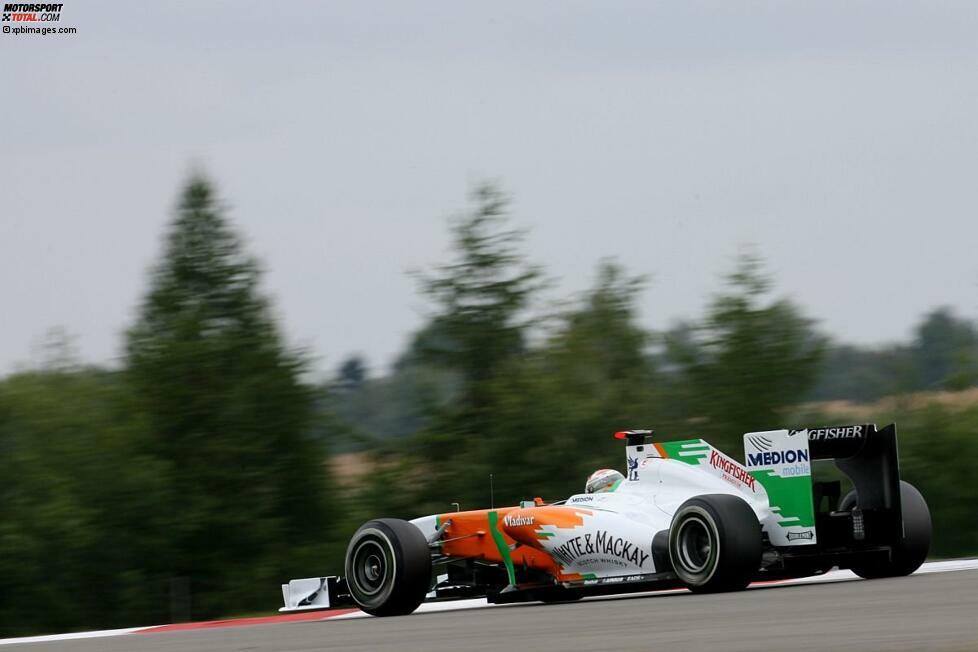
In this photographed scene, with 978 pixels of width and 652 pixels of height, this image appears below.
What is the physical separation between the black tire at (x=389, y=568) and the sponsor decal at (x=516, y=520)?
72 centimetres

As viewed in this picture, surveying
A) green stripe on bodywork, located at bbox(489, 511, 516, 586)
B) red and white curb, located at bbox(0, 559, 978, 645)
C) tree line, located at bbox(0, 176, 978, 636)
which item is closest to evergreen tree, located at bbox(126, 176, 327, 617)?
tree line, located at bbox(0, 176, 978, 636)

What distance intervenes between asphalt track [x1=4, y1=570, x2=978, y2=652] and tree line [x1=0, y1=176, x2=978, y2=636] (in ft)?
74.1

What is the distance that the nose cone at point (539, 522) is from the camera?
38.4ft

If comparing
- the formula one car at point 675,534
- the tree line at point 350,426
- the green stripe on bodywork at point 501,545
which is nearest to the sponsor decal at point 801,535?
the formula one car at point 675,534

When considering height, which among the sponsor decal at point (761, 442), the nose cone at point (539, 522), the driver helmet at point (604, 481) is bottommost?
the nose cone at point (539, 522)

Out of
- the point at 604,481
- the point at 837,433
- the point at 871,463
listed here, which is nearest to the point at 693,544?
the point at 837,433

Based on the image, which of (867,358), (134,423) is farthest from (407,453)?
(867,358)

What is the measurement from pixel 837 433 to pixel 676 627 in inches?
147

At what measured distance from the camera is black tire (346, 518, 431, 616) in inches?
468

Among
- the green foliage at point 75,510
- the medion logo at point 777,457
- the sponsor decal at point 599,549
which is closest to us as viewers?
the medion logo at point 777,457

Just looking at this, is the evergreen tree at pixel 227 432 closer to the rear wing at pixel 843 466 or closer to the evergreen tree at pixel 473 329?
the evergreen tree at pixel 473 329

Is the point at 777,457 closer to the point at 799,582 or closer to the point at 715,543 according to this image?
the point at 715,543

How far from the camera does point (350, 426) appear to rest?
40.3 m

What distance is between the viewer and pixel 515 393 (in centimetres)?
3603
